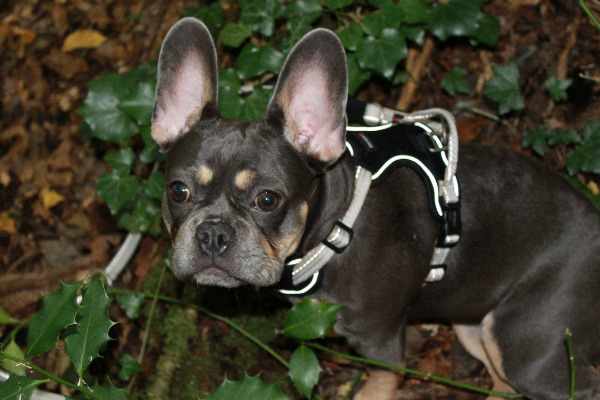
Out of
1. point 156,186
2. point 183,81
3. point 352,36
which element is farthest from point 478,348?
point 183,81

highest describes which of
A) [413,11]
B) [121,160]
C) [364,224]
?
[413,11]

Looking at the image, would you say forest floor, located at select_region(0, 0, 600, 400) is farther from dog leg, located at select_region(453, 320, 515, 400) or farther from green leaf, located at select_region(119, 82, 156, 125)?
green leaf, located at select_region(119, 82, 156, 125)

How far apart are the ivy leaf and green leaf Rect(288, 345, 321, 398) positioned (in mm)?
1459

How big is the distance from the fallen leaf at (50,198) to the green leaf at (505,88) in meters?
4.40

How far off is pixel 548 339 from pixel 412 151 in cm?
154

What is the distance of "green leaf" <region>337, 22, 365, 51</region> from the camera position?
4.91 m

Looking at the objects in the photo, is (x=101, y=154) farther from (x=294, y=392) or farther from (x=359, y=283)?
(x=359, y=283)

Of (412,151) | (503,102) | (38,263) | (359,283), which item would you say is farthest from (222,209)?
(38,263)

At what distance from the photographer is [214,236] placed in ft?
11.2

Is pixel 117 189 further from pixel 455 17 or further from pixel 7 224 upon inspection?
pixel 455 17

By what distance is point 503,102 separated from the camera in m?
5.31

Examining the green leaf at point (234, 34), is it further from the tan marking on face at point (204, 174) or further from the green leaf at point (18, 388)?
the green leaf at point (18, 388)

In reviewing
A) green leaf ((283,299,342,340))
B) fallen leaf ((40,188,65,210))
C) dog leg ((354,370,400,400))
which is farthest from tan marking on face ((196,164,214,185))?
fallen leaf ((40,188,65,210))

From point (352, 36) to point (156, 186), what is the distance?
76.8 inches
